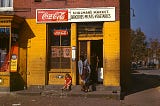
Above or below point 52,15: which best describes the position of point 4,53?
below

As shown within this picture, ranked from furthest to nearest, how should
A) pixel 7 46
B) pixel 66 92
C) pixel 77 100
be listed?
pixel 7 46 → pixel 66 92 → pixel 77 100

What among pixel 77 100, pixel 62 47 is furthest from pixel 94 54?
pixel 77 100

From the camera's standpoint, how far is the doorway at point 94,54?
19.9 meters

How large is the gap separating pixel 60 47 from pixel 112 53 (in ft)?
9.33

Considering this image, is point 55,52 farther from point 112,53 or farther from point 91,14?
point 112,53

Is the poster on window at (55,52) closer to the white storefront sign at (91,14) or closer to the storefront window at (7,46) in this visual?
the white storefront sign at (91,14)

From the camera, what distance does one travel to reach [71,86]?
63.6 feet

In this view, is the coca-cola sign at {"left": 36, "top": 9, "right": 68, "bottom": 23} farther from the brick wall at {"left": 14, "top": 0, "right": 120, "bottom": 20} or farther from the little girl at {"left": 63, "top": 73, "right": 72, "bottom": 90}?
the little girl at {"left": 63, "top": 73, "right": 72, "bottom": 90}

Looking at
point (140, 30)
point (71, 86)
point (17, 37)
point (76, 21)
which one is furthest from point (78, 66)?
point (140, 30)

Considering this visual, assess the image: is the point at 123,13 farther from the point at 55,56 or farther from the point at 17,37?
the point at 17,37

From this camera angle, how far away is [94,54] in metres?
20.2

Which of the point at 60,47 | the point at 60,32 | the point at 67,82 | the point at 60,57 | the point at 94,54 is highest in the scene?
the point at 60,32

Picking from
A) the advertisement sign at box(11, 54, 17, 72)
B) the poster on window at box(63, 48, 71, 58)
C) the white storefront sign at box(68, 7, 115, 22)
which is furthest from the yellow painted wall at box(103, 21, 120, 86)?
the advertisement sign at box(11, 54, 17, 72)

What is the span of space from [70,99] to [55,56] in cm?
359
